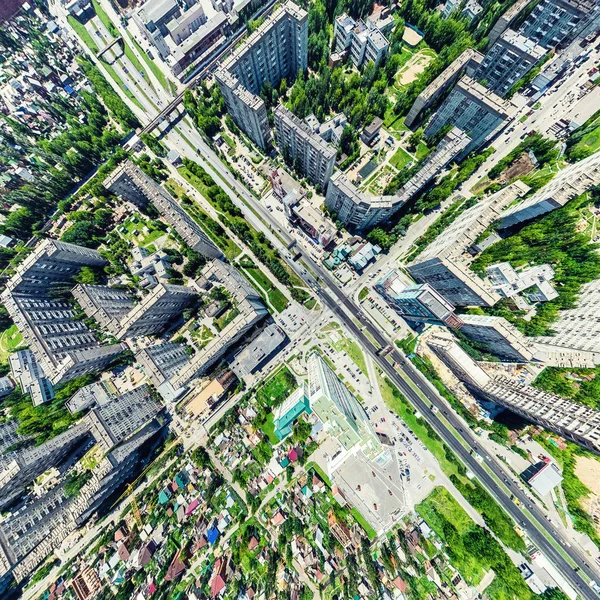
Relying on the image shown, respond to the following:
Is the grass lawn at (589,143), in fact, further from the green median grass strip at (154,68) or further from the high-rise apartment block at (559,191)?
the green median grass strip at (154,68)

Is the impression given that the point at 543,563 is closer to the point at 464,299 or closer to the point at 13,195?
the point at 464,299

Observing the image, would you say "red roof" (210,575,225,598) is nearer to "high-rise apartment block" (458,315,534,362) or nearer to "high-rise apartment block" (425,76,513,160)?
"high-rise apartment block" (458,315,534,362)

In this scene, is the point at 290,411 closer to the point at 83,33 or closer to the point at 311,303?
the point at 311,303

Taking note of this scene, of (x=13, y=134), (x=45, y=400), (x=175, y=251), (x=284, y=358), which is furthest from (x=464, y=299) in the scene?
(x=13, y=134)

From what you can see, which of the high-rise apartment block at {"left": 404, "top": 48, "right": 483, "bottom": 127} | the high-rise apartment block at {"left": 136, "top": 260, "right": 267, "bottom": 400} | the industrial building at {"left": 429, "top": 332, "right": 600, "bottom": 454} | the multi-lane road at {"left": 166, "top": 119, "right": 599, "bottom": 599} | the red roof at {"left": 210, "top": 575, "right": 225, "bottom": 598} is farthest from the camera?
the high-rise apartment block at {"left": 404, "top": 48, "right": 483, "bottom": 127}

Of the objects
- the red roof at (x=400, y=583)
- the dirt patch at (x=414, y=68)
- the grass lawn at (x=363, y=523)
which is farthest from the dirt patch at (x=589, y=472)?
the dirt patch at (x=414, y=68)

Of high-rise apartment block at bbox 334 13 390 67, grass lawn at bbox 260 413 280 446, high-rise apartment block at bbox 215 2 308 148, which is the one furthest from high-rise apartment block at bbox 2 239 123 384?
high-rise apartment block at bbox 334 13 390 67

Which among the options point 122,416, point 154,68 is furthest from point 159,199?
point 154,68
